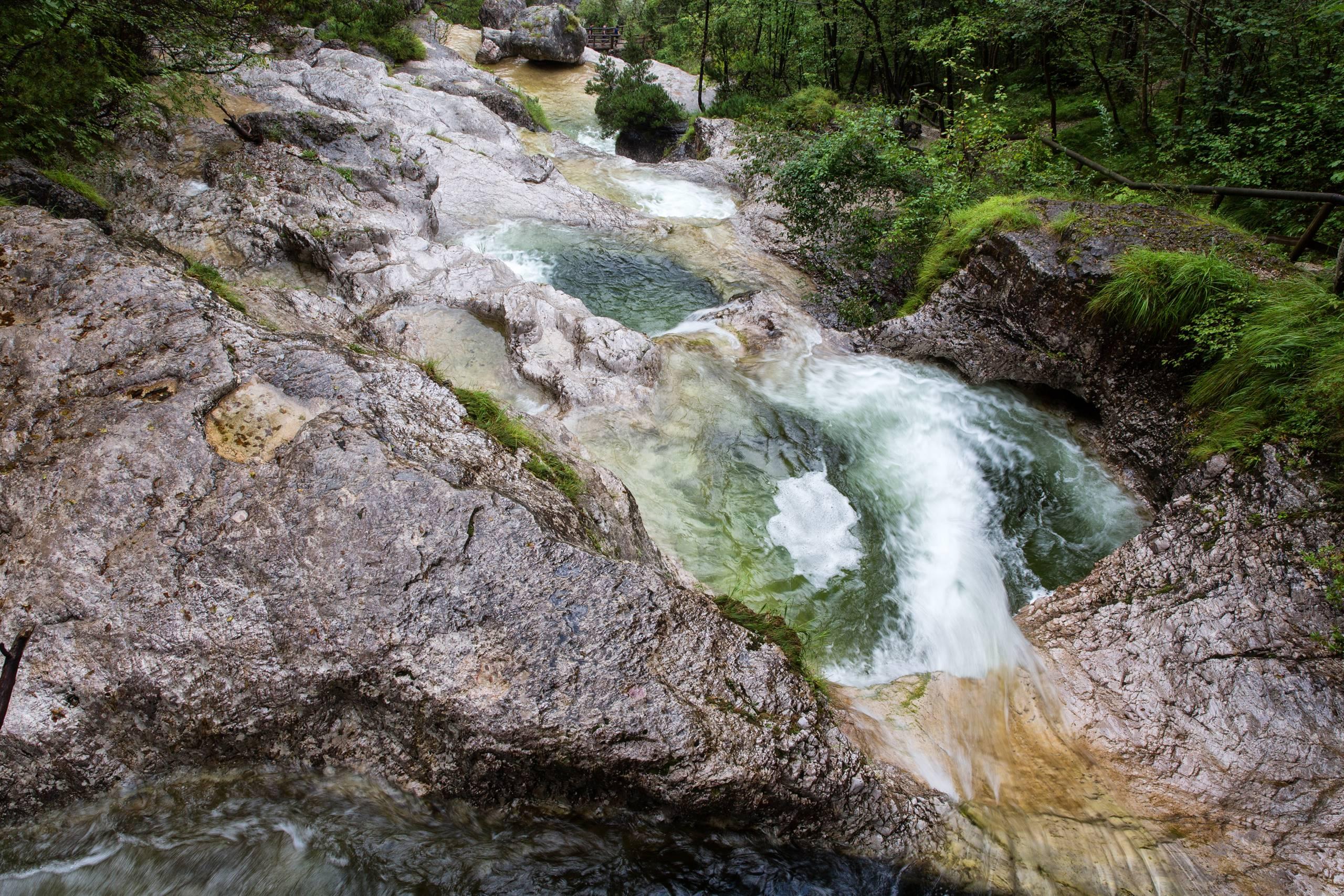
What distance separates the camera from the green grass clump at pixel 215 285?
4.70m

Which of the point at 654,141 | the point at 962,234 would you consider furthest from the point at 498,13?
the point at 962,234

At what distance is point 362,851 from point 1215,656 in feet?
19.8

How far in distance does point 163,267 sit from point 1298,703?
28.9 feet

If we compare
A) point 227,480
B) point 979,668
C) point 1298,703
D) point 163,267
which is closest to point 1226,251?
point 1298,703

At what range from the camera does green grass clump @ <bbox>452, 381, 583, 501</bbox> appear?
181 inches

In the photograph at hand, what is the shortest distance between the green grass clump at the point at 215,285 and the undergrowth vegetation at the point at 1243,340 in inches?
340

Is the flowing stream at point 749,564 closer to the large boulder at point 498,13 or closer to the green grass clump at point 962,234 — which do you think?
the green grass clump at point 962,234

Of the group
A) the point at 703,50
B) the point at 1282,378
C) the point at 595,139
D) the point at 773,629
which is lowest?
the point at 595,139

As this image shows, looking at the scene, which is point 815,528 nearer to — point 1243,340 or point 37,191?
point 1243,340

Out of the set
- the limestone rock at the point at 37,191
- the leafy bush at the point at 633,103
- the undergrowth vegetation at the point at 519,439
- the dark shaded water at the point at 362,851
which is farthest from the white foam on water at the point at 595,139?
the dark shaded water at the point at 362,851

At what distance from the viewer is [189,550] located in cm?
330

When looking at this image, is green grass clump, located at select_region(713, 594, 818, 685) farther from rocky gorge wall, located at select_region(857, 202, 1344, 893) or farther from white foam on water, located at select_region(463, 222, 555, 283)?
white foam on water, located at select_region(463, 222, 555, 283)

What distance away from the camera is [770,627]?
4750 millimetres

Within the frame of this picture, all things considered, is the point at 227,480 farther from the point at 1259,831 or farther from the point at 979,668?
the point at 1259,831
